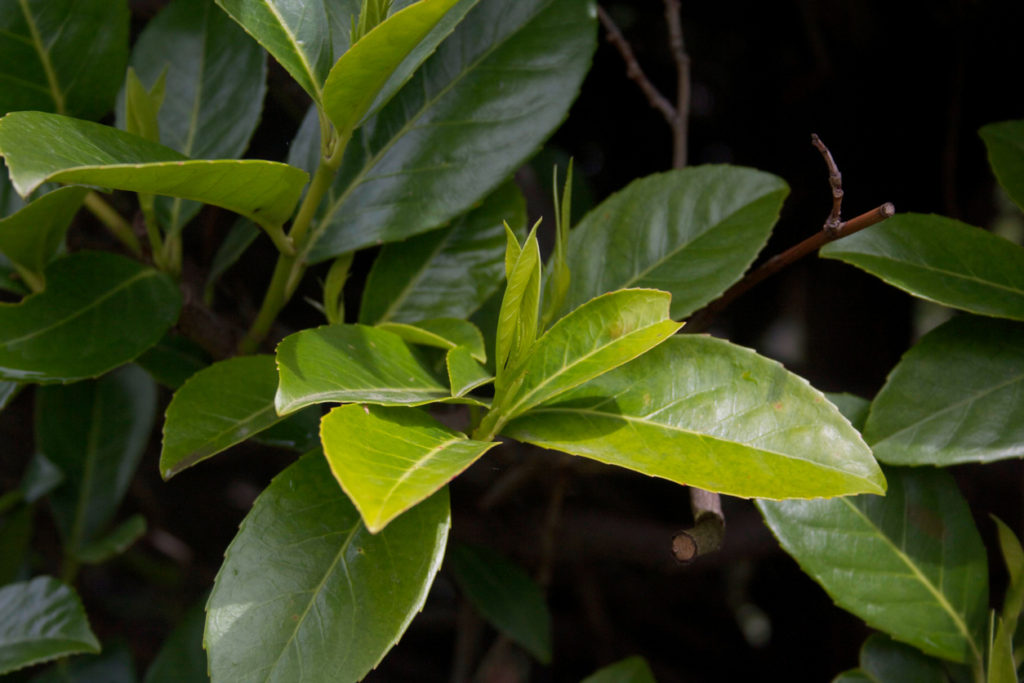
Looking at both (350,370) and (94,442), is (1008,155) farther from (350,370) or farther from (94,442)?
(94,442)

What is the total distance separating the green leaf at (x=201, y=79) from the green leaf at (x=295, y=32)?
0.66ft

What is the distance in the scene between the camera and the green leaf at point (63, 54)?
622 millimetres

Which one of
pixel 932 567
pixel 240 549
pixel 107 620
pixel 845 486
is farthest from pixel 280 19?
pixel 107 620

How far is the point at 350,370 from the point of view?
50cm

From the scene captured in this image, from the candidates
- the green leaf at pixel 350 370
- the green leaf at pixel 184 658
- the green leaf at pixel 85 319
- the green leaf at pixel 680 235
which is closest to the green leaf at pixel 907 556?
the green leaf at pixel 680 235

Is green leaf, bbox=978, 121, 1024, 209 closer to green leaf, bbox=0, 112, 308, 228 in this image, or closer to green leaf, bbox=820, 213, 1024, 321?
green leaf, bbox=820, 213, 1024, 321

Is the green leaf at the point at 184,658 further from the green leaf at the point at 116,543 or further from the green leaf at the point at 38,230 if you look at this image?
the green leaf at the point at 38,230

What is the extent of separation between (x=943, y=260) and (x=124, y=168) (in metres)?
0.60

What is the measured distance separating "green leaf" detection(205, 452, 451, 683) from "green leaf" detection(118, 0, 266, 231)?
36 cm

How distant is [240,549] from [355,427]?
13cm

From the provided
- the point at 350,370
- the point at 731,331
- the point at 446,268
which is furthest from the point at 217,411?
the point at 731,331

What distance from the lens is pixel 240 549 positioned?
19.4 inches

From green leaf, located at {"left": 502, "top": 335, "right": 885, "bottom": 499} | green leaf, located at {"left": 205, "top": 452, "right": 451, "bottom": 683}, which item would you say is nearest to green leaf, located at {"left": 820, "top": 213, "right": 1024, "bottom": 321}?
green leaf, located at {"left": 502, "top": 335, "right": 885, "bottom": 499}

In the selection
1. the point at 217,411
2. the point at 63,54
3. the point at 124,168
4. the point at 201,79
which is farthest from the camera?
the point at 201,79
